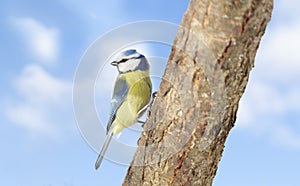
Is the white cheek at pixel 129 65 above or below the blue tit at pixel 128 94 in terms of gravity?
above

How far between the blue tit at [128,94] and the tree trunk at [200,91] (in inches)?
7.1

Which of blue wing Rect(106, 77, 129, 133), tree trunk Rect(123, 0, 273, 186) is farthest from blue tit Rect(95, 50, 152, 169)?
tree trunk Rect(123, 0, 273, 186)

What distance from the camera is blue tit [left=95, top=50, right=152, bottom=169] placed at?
133cm

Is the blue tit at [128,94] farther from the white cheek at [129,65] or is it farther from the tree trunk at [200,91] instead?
the tree trunk at [200,91]

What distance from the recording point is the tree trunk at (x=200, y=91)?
39.9 inches

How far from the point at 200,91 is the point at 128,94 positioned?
1.21 feet

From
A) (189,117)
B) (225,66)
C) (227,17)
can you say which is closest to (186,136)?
(189,117)

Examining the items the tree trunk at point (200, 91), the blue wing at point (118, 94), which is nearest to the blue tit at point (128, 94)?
the blue wing at point (118, 94)

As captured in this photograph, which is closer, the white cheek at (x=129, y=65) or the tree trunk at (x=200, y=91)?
the tree trunk at (x=200, y=91)

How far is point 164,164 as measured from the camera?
114 centimetres

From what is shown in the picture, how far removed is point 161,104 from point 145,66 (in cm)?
24

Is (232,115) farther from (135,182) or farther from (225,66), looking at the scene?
(135,182)

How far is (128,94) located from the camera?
1383mm

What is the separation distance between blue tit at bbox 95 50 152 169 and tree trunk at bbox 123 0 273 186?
18 cm
